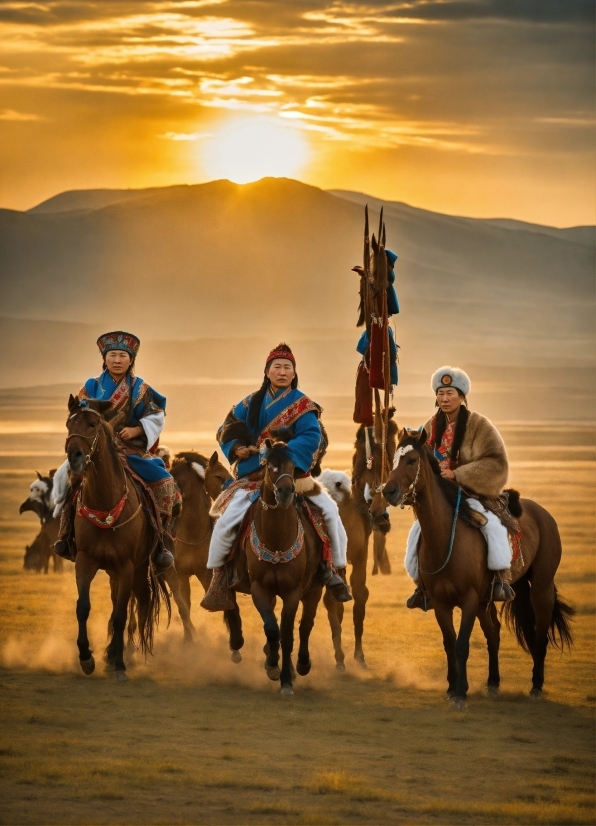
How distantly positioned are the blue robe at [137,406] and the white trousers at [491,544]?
2.68 m

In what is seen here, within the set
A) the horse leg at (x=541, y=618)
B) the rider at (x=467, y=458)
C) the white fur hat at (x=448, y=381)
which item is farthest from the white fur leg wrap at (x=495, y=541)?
the horse leg at (x=541, y=618)

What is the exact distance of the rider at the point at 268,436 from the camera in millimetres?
12148

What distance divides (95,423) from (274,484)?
1762mm

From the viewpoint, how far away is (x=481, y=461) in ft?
39.3

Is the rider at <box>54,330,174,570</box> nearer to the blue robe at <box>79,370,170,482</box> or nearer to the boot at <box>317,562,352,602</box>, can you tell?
the blue robe at <box>79,370,170,482</box>

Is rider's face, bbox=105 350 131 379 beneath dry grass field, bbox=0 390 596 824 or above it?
above

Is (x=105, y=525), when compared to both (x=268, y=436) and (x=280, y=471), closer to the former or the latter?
(x=268, y=436)

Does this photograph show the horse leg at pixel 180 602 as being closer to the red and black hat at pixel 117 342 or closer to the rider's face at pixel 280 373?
the red and black hat at pixel 117 342

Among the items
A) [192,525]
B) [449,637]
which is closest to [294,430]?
[449,637]

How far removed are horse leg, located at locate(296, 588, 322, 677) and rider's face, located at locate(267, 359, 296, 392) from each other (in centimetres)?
187

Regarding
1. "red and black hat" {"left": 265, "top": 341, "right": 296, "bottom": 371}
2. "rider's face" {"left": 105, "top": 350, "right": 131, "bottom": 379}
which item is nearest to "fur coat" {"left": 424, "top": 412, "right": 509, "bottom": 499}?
"red and black hat" {"left": 265, "top": 341, "right": 296, "bottom": 371}

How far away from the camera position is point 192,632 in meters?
15.1

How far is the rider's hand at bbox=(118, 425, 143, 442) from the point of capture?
12.8 metres

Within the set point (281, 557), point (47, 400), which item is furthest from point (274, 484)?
point (47, 400)
